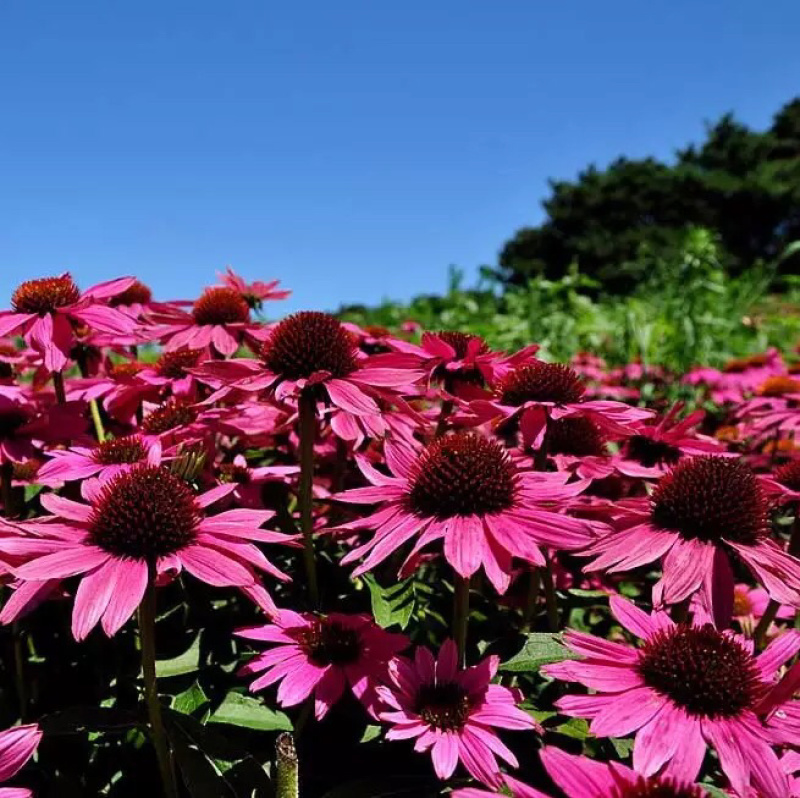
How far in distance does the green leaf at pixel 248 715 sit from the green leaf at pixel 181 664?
3.6 inches

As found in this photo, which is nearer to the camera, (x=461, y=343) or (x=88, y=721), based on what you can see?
(x=88, y=721)

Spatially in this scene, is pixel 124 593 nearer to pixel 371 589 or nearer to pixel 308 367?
pixel 371 589

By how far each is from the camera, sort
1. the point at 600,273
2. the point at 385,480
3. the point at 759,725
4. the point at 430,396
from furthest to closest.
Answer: the point at 600,273, the point at 430,396, the point at 385,480, the point at 759,725

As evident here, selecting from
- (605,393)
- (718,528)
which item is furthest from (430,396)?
(605,393)

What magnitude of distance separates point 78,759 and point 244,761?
436 millimetres

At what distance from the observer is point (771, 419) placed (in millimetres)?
2219

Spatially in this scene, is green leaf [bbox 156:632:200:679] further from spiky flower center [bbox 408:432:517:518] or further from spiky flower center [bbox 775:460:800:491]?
spiky flower center [bbox 775:460:800:491]

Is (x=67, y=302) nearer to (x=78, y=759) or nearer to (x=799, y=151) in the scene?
(x=78, y=759)

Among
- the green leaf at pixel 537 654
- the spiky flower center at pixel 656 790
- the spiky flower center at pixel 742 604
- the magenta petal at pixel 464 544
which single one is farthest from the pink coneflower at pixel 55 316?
the spiky flower center at pixel 742 604

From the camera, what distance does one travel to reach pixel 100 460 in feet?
4.76

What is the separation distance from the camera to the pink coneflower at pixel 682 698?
938 mm

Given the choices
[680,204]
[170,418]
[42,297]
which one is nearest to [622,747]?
[170,418]

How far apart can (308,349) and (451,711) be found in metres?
0.63

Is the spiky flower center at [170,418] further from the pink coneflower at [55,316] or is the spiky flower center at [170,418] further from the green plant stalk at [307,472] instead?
the green plant stalk at [307,472]
